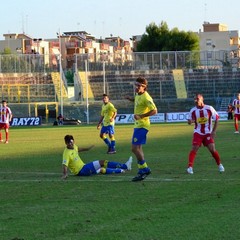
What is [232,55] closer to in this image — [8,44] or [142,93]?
[8,44]

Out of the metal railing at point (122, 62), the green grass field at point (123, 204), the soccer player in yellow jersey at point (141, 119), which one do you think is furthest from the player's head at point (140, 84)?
the metal railing at point (122, 62)

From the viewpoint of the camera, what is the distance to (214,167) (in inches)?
657

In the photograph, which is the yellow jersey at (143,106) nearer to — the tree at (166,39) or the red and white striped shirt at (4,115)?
the red and white striped shirt at (4,115)

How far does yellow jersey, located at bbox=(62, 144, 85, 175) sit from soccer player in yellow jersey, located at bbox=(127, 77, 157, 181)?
1.53 m

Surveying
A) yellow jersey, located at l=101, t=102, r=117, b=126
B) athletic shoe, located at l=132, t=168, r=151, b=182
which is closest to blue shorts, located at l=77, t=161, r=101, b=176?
athletic shoe, located at l=132, t=168, r=151, b=182

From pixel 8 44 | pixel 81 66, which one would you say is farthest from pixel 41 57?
pixel 8 44

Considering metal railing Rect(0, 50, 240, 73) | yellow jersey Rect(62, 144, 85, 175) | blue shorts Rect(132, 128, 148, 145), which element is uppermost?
metal railing Rect(0, 50, 240, 73)

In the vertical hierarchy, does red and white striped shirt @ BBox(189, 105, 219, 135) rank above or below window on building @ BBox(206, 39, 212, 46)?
below

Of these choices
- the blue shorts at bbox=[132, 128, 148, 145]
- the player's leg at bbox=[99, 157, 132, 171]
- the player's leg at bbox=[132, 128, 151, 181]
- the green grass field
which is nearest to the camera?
the green grass field

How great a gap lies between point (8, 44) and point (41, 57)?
177 feet

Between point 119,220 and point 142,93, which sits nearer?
point 119,220

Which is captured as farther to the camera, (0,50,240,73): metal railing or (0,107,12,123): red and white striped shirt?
(0,50,240,73): metal railing

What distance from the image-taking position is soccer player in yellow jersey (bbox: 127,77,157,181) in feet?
46.7

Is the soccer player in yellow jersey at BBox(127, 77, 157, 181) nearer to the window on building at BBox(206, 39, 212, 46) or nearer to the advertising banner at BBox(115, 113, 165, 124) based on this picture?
the advertising banner at BBox(115, 113, 165, 124)
